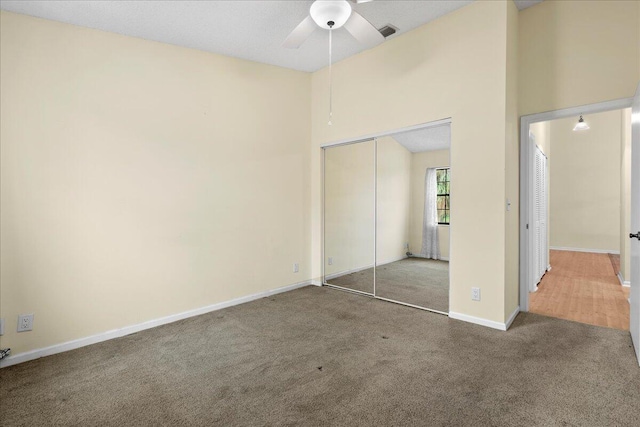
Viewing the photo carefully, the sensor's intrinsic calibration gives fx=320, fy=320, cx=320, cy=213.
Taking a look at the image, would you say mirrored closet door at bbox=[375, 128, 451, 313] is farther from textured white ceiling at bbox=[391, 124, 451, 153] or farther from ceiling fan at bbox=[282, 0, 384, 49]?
ceiling fan at bbox=[282, 0, 384, 49]

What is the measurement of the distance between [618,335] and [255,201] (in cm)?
383

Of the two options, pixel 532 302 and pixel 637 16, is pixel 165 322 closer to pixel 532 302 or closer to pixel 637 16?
pixel 532 302

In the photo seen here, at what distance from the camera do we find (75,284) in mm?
2812

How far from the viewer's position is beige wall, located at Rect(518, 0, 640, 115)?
8.98 feet

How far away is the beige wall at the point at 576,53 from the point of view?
8.98 ft

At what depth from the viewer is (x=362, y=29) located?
7.95ft

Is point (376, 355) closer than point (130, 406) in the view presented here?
No

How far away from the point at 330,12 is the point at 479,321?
295cm

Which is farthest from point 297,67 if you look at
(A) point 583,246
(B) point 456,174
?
(A) point 583,246

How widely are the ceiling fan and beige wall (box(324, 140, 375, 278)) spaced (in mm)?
1623

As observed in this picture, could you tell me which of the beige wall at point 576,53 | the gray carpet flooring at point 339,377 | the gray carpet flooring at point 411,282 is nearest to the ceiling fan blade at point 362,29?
the beige wall at point 576,53

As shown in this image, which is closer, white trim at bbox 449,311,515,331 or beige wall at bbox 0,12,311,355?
beige wall at bbox 0,12,311,355

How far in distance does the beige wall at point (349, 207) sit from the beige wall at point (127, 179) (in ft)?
2.38

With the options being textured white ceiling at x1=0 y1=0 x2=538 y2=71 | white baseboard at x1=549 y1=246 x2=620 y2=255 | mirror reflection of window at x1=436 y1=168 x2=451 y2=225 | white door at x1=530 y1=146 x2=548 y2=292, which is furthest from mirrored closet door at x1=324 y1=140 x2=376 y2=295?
white baseboard at x1=549 y1=246 x2=620 y2=255
